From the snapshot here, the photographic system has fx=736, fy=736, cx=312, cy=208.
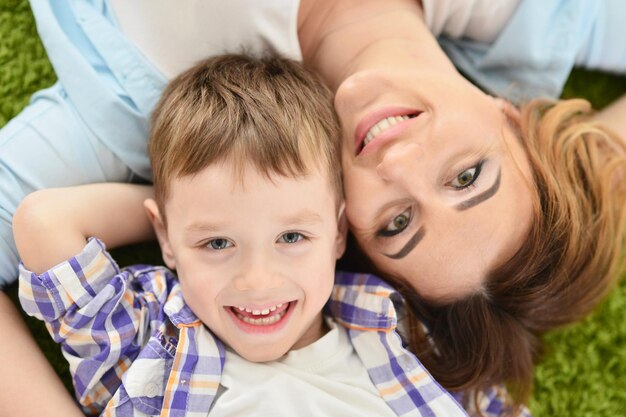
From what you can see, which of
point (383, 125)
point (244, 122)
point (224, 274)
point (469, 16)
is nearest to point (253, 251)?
point (224, 274)

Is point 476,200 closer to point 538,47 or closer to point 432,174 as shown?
point 432,174

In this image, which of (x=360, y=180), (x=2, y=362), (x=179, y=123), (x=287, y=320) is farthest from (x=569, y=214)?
(x=2, y=362)

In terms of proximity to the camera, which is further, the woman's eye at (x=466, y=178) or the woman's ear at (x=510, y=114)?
the woman's ear at (x=510, y=114)

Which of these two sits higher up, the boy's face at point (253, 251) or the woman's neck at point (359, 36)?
the woman's neck at point (359, 36)

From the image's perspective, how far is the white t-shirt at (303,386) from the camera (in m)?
1.19

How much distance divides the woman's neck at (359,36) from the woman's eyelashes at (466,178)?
21cm

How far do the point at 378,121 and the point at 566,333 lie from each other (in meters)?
0.69

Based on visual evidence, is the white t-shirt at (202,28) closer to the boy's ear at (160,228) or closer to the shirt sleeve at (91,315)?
the boy's ear at (160,228)

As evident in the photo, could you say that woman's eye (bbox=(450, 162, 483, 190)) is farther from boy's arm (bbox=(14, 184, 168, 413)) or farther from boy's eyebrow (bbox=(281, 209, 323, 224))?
boy's arm (bbox=(14, 184, 168, 413))

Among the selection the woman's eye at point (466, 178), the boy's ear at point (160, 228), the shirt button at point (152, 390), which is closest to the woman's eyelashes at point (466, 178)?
the woman's eye at point (466, 178)

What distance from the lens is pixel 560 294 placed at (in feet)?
4.28

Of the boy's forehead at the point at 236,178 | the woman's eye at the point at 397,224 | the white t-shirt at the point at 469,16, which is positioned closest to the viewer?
the boy's forehead at the point at 236,178

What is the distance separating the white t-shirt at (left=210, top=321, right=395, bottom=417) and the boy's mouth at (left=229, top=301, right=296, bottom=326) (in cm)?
8

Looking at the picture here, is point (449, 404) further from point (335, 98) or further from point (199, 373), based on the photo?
point (335, 98)
